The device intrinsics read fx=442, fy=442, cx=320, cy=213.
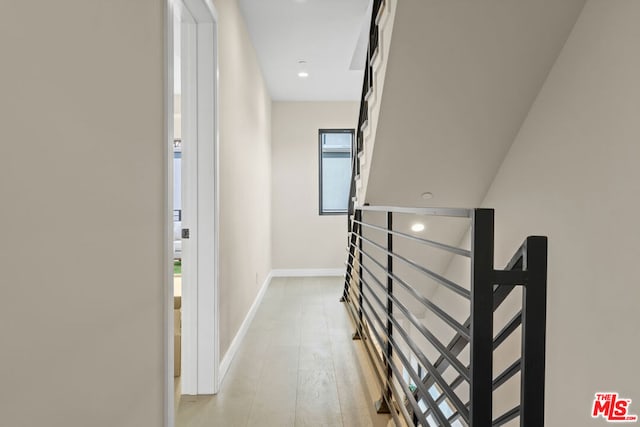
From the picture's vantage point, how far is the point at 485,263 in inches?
40.5

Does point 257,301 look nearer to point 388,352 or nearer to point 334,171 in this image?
point 388,352

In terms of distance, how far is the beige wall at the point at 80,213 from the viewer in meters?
0.82

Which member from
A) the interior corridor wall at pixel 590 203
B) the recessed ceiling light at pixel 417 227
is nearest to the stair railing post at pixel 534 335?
the interior corridor wall at pixel 590 203

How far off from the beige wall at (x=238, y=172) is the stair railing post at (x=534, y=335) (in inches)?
79.8

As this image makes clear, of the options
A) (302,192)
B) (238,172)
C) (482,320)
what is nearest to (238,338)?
(238,172)

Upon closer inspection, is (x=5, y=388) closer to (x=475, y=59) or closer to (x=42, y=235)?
(x=42, y=235)

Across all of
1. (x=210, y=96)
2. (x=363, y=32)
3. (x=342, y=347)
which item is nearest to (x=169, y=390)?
(x=210, y=96)

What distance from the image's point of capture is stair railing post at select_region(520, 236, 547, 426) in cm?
98

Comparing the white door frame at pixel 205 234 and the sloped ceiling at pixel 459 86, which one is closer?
the sloped ceiling at pixel 459 86

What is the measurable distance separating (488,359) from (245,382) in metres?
1.93

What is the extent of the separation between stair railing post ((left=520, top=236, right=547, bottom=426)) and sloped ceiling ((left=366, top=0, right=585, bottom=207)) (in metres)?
1.42

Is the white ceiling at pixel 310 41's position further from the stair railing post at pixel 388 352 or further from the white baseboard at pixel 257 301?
the white baseboard at pixel 257 301

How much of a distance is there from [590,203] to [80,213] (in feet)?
7.02

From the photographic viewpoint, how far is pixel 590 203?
82.9 inches
